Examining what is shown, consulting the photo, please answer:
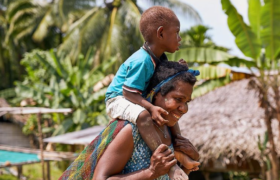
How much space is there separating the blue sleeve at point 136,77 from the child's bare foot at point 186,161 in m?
0.46

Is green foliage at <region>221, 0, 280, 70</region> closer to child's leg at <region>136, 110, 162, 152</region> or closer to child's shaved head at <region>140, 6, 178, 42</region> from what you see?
child's shaved head at <region>140, 6, 178, 42</region>

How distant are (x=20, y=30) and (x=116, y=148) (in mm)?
22302

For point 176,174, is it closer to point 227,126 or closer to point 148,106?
point 148,106

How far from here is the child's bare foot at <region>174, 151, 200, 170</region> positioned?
244 centimetres

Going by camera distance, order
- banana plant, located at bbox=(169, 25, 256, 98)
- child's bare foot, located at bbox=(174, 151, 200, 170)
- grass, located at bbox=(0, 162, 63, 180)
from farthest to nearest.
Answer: grass, located at bbox=(0, 162, 63, 180) < banana plant, located at bbox=(169, 25, 256, 98) < child's bare foot, located at bbox=(174, 151, 200, 170)

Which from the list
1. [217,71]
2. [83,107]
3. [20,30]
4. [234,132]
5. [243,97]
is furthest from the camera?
[20,30]

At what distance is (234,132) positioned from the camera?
10203mm

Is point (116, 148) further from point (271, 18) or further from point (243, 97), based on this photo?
point (243, 97)

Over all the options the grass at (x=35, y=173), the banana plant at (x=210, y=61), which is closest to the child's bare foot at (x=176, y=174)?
the banana plant at (x=210, y=61)

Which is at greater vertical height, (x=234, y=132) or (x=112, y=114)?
(x=112, y=114)

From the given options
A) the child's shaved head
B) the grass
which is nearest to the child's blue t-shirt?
the child's shaved head

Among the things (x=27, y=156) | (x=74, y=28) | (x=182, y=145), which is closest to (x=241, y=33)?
(x=182, y=145)

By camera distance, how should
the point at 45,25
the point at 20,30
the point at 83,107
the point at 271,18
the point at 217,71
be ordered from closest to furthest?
the point at 271,18, the point at 217,71, the point at 83,107, the point at 45,25, the point at 20,30

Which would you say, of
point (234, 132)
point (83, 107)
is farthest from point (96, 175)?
point (83, 107)
